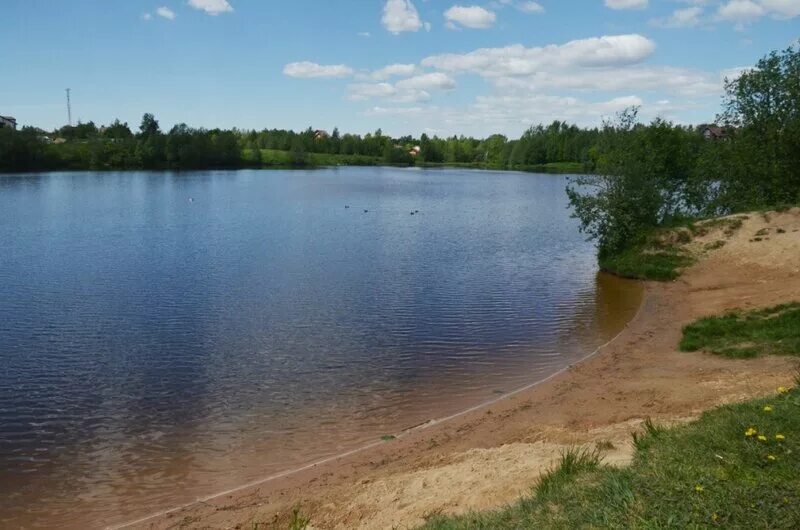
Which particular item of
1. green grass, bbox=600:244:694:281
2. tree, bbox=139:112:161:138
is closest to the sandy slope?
green grass, bbox=600:244:694:281

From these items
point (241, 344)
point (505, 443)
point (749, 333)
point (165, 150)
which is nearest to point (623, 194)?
point (749, 333)

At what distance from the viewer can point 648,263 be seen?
29.5m

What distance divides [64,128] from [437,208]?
450 ft

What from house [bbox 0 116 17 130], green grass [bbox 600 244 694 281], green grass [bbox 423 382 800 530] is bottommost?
green grass [bbox 600 244 694 281]

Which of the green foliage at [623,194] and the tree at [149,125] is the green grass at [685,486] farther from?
the tree at [149,125]

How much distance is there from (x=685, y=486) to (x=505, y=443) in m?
5.60

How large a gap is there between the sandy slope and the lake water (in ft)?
3.10

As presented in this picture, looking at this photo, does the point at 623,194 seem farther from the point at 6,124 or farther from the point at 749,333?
the point at 6,124

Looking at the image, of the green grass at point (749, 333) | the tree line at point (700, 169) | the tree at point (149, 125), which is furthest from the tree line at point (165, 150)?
the green grass at point (749, 333)

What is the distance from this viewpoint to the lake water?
39.5ft

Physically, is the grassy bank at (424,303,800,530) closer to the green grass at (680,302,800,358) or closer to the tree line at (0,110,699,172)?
Answer: the green grass at (680,302,800,358)

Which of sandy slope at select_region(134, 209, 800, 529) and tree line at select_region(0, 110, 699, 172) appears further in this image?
tree line at select_region(0, 110, 699, 172)

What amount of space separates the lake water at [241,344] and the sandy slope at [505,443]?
94 centimetres

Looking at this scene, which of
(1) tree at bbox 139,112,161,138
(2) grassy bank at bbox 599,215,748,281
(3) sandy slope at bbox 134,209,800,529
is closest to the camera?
(3) sandy slope at bbox 134,209,800,529
